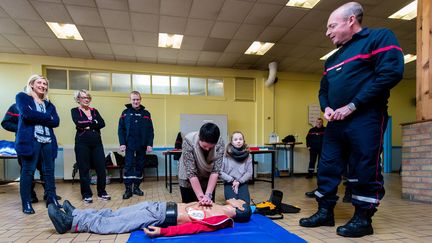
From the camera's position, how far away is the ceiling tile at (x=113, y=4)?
374cm

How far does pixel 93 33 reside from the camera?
476cm

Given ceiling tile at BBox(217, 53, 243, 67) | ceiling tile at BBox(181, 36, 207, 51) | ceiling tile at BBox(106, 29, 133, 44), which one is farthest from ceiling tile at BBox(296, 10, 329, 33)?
ceiling tile at BBox(106, 29, 133, 44)

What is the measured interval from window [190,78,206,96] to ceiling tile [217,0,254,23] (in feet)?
9.10

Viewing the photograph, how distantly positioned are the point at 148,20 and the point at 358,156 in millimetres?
3900

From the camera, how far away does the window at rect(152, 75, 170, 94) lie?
6.66 m

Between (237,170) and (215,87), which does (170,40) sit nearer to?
(215,87)

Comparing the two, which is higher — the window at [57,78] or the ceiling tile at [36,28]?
the ceiling tile at [36,28]

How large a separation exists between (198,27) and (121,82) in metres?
2.95

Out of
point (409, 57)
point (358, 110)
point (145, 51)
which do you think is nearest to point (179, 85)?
point (145, 51)

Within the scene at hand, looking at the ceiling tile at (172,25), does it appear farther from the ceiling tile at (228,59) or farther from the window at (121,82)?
the window at (121,82)

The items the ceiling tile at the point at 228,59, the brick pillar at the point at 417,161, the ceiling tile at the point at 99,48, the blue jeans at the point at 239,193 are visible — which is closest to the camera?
the blue jeans at the point at 239,193

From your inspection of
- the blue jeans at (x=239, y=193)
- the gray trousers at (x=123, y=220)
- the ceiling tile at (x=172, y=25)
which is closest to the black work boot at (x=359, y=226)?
the blue jeans at (x=239, y=193)

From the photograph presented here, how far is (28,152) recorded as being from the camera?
2607 mm

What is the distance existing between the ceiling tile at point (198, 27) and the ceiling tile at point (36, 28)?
256 cm
